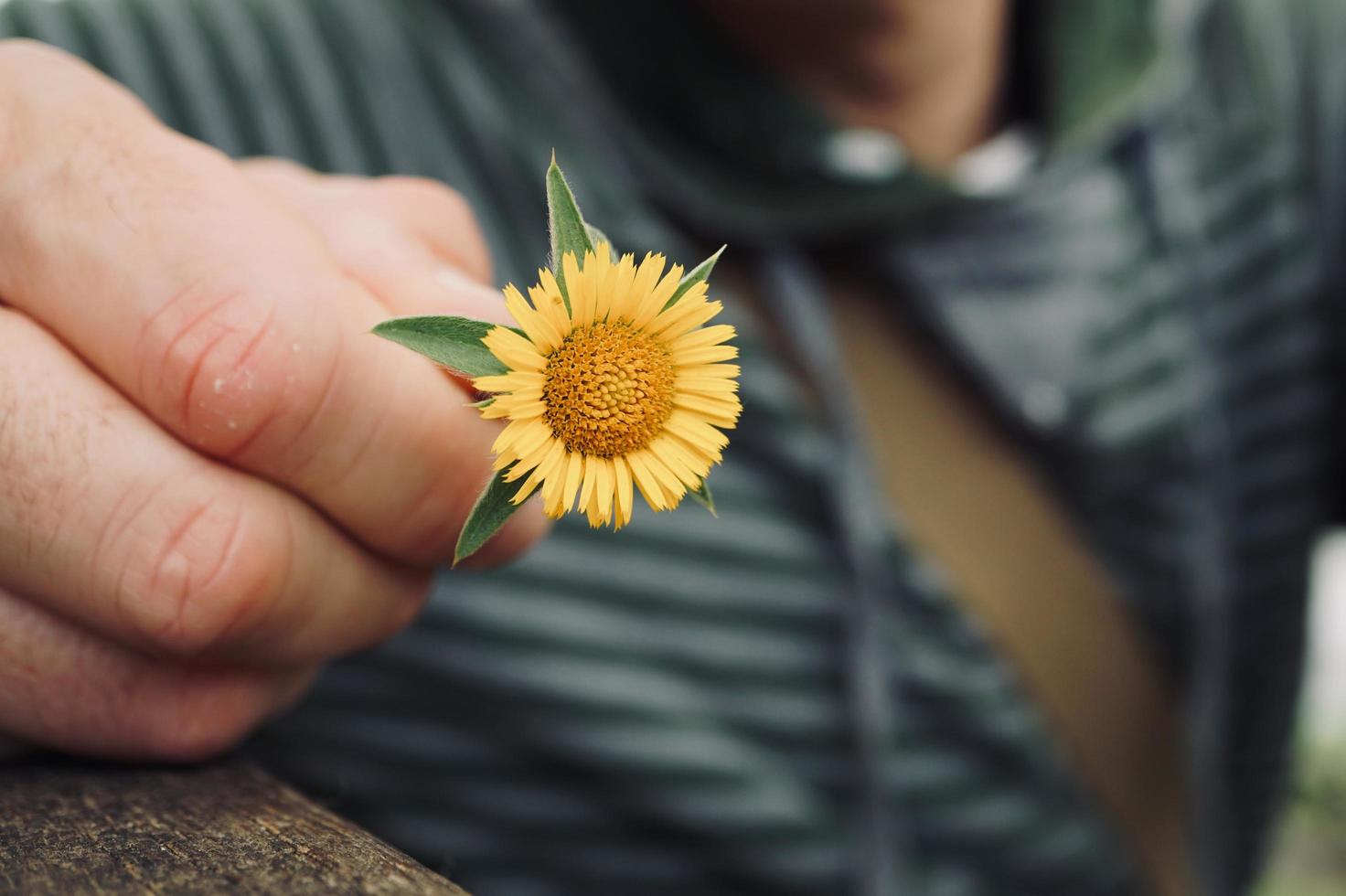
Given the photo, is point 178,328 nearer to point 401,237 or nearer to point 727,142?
point 401,237

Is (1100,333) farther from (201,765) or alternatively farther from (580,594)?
(201,765)

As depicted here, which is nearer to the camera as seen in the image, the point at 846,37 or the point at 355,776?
the point at 355,776

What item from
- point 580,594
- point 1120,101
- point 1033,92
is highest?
point 1033,92

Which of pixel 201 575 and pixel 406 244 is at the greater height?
pixel 406 244

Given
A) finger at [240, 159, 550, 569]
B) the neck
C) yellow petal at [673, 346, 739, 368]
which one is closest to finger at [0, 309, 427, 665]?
finger at [240, 159, 550, 569]

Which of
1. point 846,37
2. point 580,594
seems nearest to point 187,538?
point 580,594

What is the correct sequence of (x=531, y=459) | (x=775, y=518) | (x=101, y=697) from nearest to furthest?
(x=531, y=459) → (x=101, y=697) → (x=775, y=518)

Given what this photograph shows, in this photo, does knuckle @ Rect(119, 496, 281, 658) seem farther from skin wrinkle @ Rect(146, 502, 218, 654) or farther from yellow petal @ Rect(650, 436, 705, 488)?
yellow petal @ Rect(650, 436, 705, 488)

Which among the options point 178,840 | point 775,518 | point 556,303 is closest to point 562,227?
point 556,303
